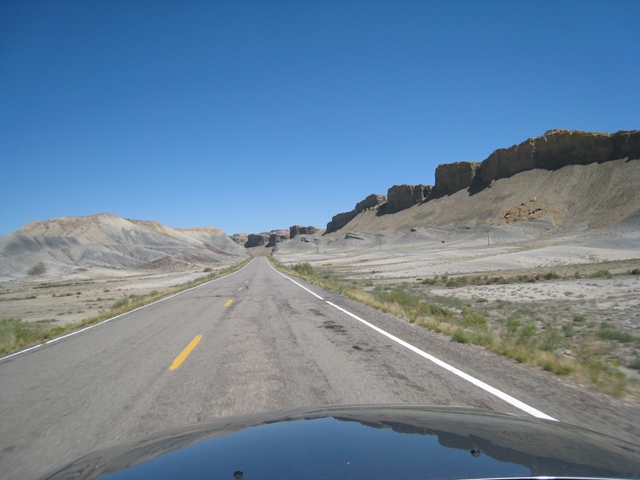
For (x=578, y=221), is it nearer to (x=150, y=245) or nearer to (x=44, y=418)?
(x=150, y=245)

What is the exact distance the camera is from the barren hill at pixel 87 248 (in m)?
76.2

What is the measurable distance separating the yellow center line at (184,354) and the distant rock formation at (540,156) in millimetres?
126448

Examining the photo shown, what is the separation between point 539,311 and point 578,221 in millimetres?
97965

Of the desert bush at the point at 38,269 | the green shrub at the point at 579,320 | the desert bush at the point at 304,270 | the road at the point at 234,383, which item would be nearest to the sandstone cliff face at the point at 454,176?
the desert bush at the point at 304,270

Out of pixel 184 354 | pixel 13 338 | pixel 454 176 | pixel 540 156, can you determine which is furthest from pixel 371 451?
pixel 454 176

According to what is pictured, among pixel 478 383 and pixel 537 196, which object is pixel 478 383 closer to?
pixel 478 383

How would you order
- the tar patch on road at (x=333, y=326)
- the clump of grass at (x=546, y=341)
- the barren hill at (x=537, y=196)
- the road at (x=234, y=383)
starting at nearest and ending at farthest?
the road at (x=234, y=383)
the clump of grass at (x=546, y=341)
the tar patch on road at (x=333, y=326)
the barren hill at (x=537, y=196)

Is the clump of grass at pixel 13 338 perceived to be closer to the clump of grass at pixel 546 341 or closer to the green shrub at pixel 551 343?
the clump of grass at pixel 546 341

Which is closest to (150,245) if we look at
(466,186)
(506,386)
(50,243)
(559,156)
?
(50,243)

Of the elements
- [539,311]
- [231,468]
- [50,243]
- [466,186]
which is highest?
[466,186]

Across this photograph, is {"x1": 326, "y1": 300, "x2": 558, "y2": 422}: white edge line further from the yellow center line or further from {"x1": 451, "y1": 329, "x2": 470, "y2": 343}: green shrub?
the yellow center line

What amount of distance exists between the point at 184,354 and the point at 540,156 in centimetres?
13670

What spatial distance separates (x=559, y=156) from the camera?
121250mm

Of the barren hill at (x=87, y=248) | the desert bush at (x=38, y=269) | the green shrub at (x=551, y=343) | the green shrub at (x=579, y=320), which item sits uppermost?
the barren hill at (x=87, y=248)
